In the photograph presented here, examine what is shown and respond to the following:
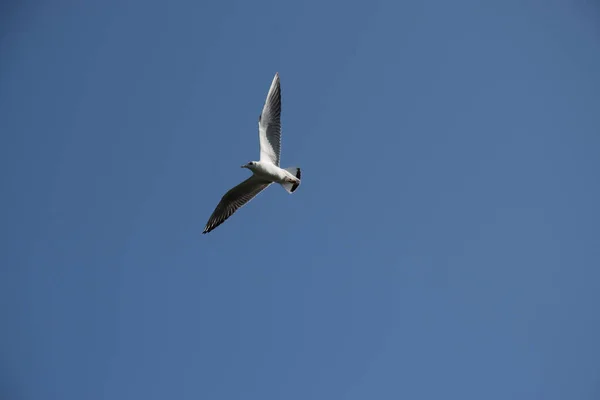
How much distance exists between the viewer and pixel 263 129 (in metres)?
13.6

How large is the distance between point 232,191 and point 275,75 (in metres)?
2.87

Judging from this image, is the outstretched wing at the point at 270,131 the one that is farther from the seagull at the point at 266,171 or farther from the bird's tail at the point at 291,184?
the bird's tail at the point at 291,184

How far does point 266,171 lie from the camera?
13125 mm

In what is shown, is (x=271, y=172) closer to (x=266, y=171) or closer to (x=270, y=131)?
(x=266, y=171)

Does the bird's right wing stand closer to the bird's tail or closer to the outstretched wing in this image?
the bird's tail

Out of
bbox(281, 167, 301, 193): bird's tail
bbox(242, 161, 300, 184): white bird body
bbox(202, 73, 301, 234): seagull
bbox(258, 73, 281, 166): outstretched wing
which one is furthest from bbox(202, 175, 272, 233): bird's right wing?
bbox(258, 73, 281, 166): outstretched wing

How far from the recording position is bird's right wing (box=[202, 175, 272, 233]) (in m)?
13.8

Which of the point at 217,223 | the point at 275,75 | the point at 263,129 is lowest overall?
the point at 217,223

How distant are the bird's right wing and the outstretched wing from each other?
56cm

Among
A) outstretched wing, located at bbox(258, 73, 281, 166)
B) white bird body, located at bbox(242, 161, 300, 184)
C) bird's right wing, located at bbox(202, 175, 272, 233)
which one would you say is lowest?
bird's right wing, located at bbox(202, 175, 272, 233)

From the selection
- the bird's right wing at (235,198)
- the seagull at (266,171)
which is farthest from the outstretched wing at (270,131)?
the bird's right wing at (235,198)

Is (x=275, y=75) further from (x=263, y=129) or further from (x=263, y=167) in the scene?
A: (x=263, y=167)

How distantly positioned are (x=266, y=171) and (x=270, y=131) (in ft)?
3.52

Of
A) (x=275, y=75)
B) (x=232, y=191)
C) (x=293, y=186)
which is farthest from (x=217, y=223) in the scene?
(x=275, y=75)
